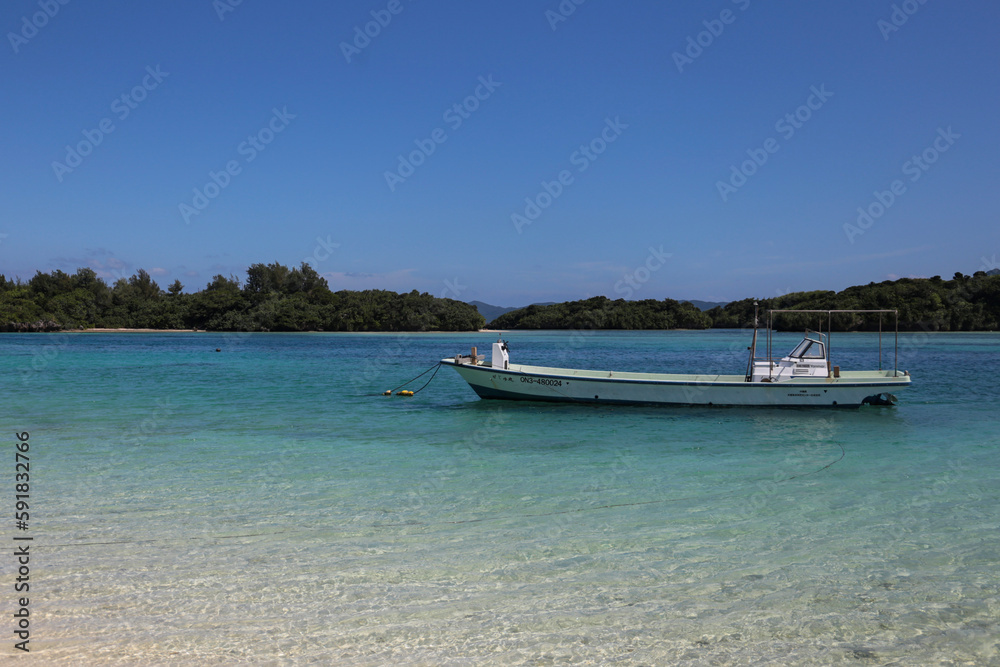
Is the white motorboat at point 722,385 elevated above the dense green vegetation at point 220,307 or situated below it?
below

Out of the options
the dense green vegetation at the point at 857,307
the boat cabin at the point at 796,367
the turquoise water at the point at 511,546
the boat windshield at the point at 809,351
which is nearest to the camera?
the turquoise water at the point at 511,546

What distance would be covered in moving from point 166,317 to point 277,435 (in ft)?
424

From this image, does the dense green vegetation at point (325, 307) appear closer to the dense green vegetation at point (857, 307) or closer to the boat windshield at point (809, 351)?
the dense green vegetation at point (857, 307)

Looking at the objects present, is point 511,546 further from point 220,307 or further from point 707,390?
point 220,307

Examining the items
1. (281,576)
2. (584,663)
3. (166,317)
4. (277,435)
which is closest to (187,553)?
(281,576)

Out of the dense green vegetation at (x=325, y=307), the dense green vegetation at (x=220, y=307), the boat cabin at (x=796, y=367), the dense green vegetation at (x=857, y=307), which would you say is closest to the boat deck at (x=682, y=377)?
the boat cabin at (x=796, y=367)

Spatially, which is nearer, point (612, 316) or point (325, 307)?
point (325, 307)

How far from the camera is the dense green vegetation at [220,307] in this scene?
390 ft

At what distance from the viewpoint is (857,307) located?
11012cm

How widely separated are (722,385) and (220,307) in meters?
126

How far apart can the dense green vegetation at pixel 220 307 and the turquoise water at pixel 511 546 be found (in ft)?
400

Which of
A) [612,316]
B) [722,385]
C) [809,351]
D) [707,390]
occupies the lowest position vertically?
[707,390]

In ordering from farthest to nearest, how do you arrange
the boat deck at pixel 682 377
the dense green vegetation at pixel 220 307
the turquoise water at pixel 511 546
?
the dense green vegetation at pixel 220 307 → the boat deck at pixel 682 377 → the turquoise water at pixel 511 546

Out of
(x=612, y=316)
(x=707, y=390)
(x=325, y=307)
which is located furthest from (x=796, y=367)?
(x=612, y=316)
